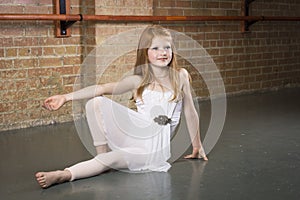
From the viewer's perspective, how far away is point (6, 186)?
2525 mm

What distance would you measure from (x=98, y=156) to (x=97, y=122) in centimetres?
18

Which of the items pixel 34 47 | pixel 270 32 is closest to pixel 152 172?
pixel 34 47

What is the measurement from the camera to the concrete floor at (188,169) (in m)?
2.40

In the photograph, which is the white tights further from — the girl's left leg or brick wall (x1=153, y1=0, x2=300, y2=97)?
brick wall (x1=153, y1=0, x2=300, y2=97)

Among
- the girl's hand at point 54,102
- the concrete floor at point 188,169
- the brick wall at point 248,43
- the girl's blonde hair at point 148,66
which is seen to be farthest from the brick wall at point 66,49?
the girl's hand at point 54,102

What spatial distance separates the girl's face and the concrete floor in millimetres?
614

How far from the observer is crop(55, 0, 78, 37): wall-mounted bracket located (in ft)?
13.6

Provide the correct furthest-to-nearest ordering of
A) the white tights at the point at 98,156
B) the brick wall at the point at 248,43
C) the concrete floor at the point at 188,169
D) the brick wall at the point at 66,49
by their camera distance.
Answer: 1. the brick wall at the point at 248,43
2. the brick wall at the point at 66,49
3. the white tights at the point at 98,156
4. the concrete floor at the point at 188,169

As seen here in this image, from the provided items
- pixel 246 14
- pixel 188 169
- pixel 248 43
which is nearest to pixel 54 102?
pixel 188 169

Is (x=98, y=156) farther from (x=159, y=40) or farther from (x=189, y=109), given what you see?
(x=159, y=40)

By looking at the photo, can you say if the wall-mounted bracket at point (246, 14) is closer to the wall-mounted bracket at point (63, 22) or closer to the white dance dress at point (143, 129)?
the wall-mounted bracket at point (63, 22)

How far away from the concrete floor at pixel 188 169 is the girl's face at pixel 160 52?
61 cm

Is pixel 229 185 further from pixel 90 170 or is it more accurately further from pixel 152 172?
pixel 90 170

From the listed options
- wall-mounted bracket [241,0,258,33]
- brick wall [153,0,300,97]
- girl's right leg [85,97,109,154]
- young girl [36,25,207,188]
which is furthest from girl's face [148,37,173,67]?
wall-mounted bracket [241,0,258,33]
